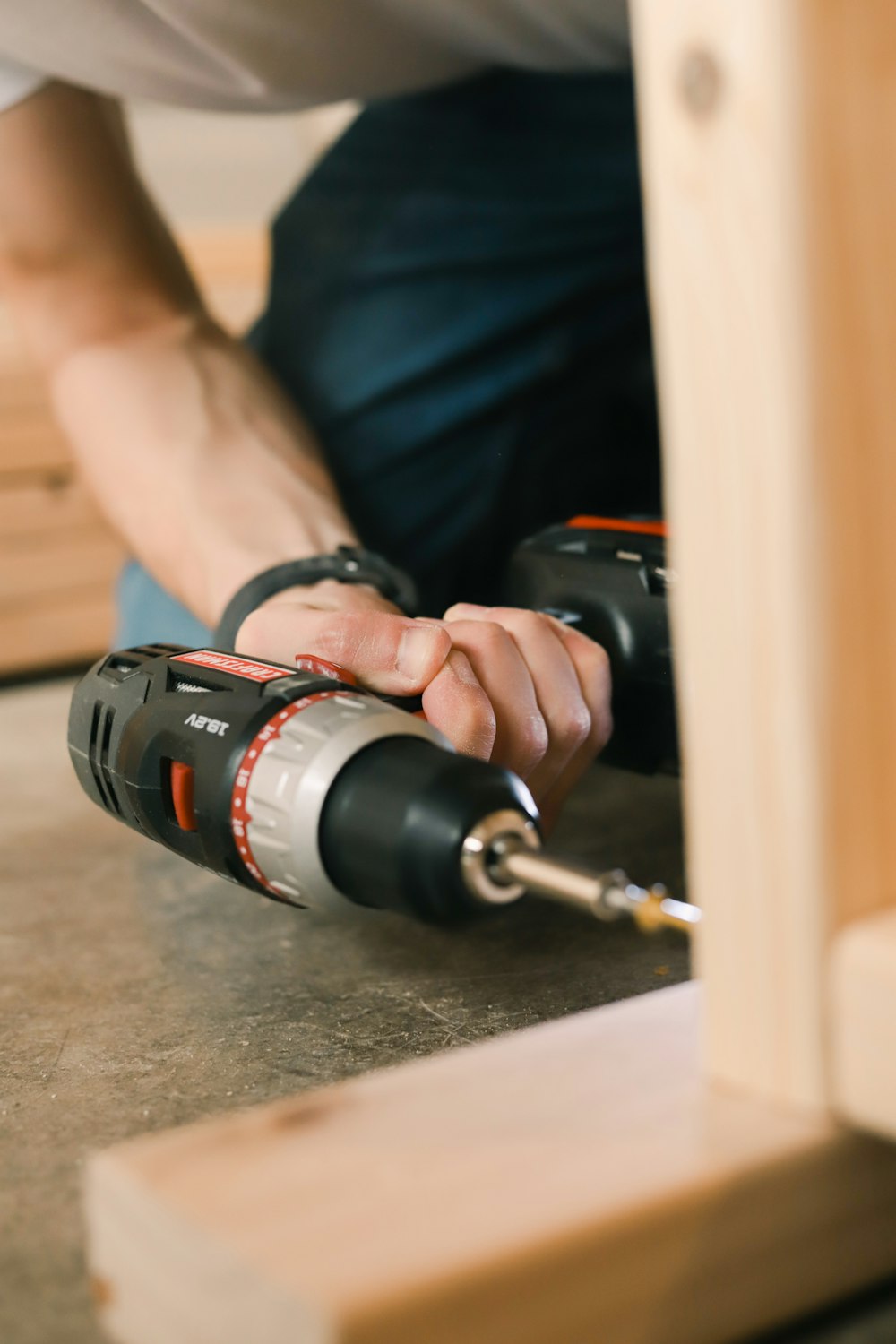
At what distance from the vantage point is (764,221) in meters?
0.33

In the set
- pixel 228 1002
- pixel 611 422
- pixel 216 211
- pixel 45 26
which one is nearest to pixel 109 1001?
pixel 228 1002

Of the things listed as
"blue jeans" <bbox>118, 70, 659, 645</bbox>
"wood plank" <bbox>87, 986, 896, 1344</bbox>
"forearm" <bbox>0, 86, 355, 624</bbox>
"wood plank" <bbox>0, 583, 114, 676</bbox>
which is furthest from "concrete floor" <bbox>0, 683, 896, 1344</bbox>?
"wood plank" <bbox>0, 583, 114, 676</bbox>

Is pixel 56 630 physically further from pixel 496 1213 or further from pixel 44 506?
pixel 496 1213

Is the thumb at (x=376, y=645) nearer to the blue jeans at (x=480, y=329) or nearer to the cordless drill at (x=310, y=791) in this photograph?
the cordless drill at (x=310, y=791)

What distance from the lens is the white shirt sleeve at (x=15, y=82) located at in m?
0.99

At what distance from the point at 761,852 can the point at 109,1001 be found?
400mm

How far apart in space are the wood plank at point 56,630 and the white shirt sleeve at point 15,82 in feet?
3.39

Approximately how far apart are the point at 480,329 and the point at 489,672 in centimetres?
64

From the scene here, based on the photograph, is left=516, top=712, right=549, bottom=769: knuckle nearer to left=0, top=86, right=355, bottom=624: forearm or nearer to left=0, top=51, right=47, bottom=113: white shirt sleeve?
left=0, top=86, right=355, bottom=624: forearm

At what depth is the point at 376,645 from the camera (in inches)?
25.7

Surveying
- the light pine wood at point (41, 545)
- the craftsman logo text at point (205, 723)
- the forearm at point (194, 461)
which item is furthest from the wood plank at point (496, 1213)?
the light pine wood at point (41, 545)

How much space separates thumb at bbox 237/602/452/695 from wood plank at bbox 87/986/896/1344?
0.25 meters

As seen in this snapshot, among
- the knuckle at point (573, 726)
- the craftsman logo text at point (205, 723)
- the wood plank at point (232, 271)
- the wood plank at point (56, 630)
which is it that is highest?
the wood plank at point (232, 271)

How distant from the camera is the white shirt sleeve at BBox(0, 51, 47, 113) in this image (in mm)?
992
